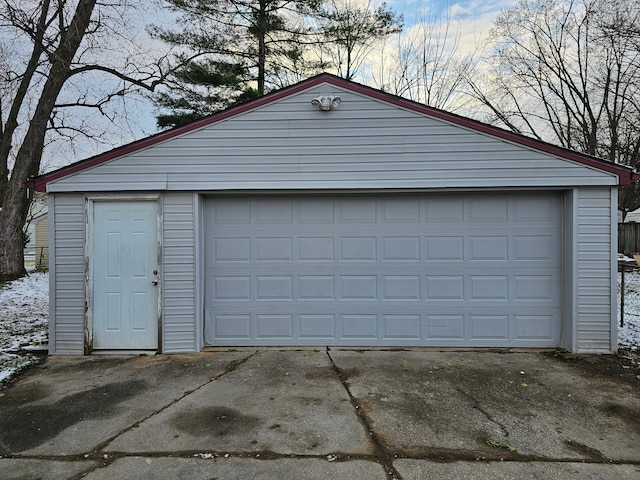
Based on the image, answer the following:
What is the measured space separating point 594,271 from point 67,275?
7.27 metres

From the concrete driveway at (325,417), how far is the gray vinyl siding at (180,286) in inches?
11.1

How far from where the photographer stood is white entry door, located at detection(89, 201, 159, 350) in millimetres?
5387

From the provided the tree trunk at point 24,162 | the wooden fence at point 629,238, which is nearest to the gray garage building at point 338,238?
the tree trunk at point 24,162

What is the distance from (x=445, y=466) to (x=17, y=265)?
13.2 metres

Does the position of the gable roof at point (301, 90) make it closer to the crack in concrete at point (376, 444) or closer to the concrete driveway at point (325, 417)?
the concrete driveway at point (325, 417)

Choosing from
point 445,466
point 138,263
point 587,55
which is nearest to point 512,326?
point 445,466

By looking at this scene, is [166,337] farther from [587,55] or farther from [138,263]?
[587,55]

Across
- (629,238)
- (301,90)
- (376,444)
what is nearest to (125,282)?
(301,90)

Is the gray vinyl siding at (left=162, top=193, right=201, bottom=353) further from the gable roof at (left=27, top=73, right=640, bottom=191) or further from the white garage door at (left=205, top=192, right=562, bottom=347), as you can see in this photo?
the gable roof at (left=27, top=73, right=640, bottom=191)

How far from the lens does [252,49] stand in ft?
39.7

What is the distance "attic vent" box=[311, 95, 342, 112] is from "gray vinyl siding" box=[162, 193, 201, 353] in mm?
2308

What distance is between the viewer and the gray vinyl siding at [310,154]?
17.4 ft

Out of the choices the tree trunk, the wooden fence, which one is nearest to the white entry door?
the tree trunk

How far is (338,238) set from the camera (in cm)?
557
